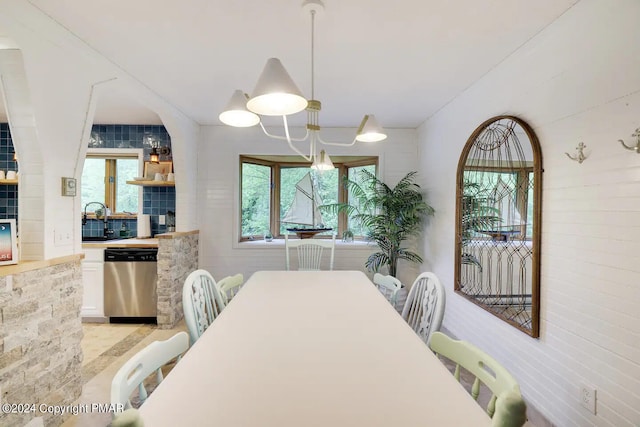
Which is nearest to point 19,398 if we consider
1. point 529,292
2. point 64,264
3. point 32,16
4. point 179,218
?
point 64,264

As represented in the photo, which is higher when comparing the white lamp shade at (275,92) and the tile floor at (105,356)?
the white lamp shade at (275,92)

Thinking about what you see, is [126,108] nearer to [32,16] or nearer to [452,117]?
[32,16]

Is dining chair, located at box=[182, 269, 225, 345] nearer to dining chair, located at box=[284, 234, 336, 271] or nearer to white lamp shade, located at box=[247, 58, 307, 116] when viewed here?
white lamp shade, located at box=[247, 58, 307, 116]

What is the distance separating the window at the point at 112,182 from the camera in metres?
4.20

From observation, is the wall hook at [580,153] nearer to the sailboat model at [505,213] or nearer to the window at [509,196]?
the window at [509,196]

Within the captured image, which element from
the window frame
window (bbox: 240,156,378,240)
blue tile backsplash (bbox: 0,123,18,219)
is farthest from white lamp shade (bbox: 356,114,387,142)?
blue tile backsplash (bbox: 0,123,18,219)

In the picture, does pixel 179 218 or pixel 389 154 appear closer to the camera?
pixel 179 218

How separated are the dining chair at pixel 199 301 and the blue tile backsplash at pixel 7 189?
3.84 m

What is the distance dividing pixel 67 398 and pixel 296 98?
89.3 inches

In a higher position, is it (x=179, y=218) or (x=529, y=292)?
(x=179, y=218)

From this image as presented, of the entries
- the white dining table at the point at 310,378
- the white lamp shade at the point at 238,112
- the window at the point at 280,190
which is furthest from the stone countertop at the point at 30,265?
the window at the point at 280,190

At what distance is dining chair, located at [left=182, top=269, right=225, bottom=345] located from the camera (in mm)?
1511

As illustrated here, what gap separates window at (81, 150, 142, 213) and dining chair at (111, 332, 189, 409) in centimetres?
374

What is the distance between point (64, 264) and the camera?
1.96m
